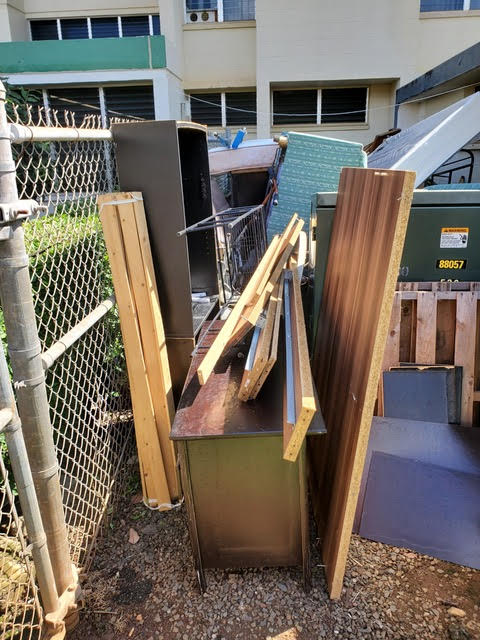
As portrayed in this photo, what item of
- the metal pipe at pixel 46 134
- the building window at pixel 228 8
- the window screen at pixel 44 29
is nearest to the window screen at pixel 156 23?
the building window at pixel 228 8

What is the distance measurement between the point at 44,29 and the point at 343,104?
10453mm

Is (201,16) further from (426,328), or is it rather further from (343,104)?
(426,328)

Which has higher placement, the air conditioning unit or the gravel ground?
the air conditioning unit

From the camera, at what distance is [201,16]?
13828 millimetres

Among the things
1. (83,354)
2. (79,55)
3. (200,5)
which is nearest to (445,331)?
(83,354)

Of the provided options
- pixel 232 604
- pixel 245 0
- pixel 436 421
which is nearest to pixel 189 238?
pixel 436 421

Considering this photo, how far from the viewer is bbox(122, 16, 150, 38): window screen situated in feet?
48.2

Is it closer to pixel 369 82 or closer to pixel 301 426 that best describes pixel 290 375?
pixel 301 426

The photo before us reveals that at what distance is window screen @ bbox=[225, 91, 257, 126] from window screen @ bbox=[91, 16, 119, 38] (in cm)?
461

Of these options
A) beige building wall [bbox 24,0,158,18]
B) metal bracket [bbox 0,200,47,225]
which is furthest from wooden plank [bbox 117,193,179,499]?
beige building wall [bbox 24,0,158,18]

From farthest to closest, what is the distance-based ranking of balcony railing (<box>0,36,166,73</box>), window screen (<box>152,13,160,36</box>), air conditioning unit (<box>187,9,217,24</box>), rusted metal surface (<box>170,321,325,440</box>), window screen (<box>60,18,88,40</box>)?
window screen (<box>60,18,88,40</box>)
window screen (<box>152,13,160,36</box>)
air conditioning unit (<box>187,9,217,24</box>)
balcony railing (<box>0,36,166,73</box>)
rusted metal surface (<box>170,321,325,440</box>)

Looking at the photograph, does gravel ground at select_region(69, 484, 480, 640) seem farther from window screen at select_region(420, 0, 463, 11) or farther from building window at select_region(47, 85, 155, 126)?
window screen at select_region(420, 0, 463, 11)

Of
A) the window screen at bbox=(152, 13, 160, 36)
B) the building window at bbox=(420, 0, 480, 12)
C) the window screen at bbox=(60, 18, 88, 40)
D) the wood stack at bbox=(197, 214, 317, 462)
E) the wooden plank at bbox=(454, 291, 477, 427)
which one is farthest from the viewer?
the window screen at bbox=(60, 18, 88, 40)

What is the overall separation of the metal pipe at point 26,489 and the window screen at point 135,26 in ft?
54.6
